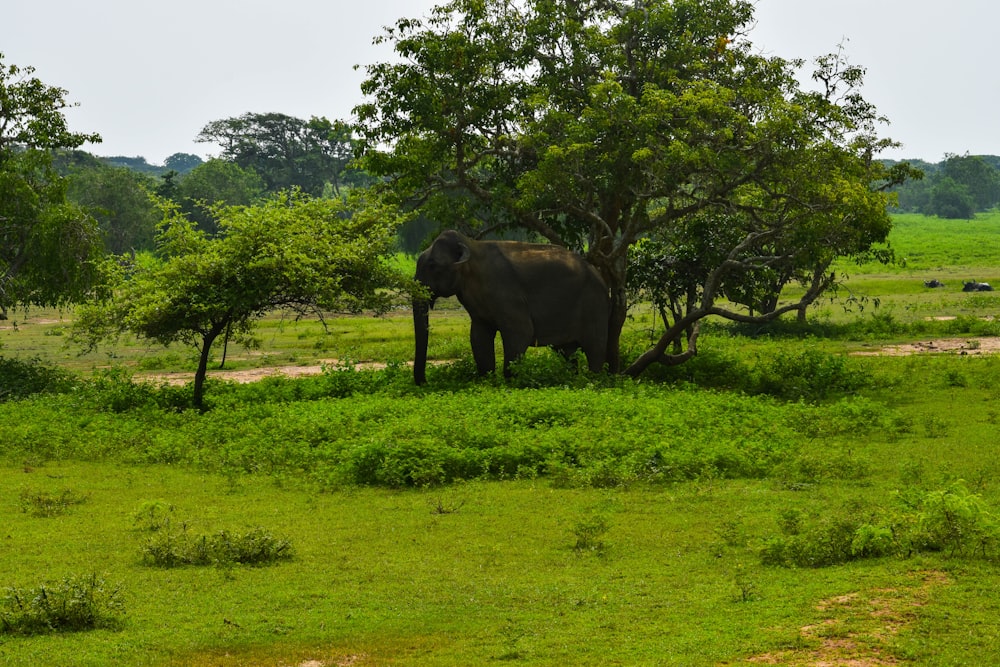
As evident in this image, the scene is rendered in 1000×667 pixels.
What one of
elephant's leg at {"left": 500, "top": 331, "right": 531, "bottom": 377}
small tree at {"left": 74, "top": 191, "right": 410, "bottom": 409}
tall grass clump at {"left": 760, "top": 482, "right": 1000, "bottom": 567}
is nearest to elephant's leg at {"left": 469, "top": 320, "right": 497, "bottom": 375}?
elephant's leg at {"left": 500, "top": 331, "right": 531, "bottom": 377}

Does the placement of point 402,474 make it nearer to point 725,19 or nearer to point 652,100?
point 652,100

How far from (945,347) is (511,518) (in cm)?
1747

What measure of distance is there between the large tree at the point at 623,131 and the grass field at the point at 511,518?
270 centimetres

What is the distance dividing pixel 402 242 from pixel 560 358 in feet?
147

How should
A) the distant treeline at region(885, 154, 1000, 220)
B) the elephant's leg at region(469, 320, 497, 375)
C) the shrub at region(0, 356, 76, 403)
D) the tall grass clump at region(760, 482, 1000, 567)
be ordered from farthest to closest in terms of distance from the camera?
the distant treeline at region(885, 154, 1000, 220)
the shrub at region(0, 356, 76, 403)
the elephant's leg at region(469, 320, 497, 375)
the tall grass clump at region(760, 482, 1000, 567)

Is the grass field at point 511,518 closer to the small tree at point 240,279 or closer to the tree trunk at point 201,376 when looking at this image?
the tree trunk at point 201,376

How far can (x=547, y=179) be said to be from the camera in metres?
19.2

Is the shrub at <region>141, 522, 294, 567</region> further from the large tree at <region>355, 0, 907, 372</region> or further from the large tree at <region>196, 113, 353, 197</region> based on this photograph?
the large tree at <region>196, 113, 353, 197</region>

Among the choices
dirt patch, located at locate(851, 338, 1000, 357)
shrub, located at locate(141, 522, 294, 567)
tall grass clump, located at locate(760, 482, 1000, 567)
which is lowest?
shrub, located at locate(141, 522, 294, 567)

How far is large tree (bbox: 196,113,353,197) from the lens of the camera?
88.5 meters

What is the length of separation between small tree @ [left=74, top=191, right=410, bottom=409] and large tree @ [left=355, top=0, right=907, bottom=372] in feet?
8.21

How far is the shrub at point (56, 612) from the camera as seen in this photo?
8.13 m

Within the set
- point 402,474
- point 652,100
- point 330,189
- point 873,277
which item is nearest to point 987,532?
point 402,474

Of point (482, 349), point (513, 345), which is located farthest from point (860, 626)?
point (482, 349)
